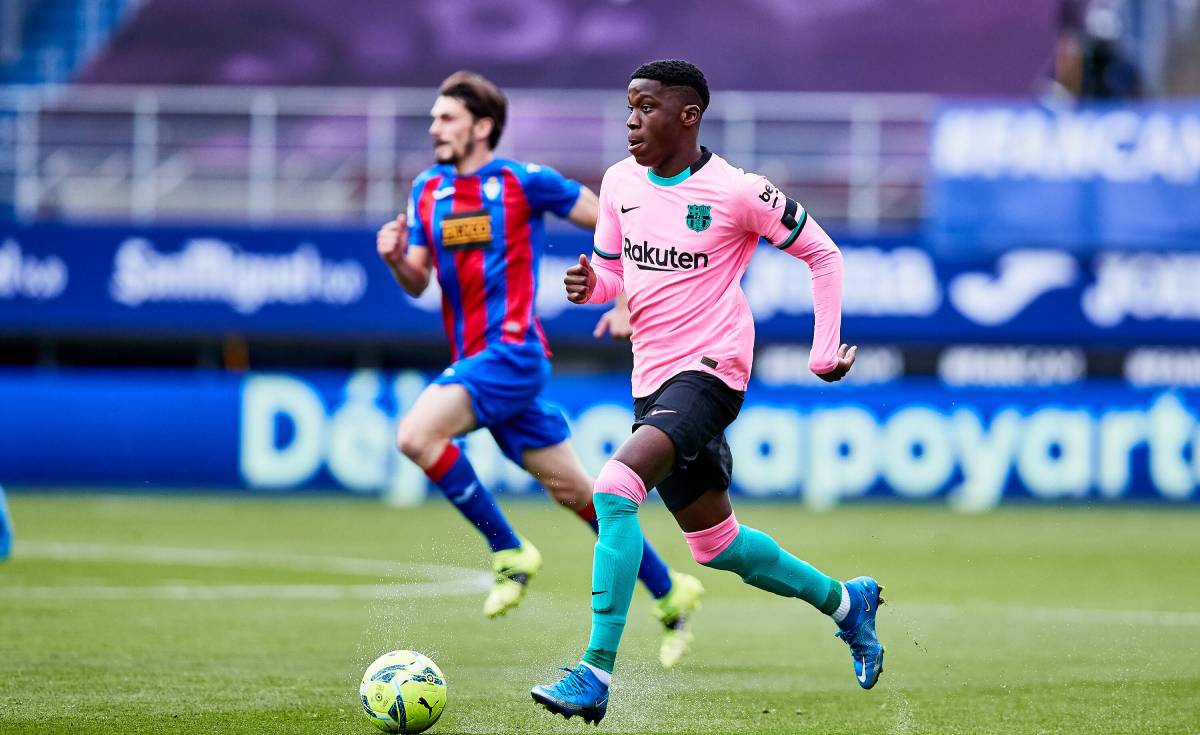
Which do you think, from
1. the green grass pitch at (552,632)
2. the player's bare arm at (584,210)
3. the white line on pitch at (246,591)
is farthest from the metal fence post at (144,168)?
the player's bare arm at (584,210)

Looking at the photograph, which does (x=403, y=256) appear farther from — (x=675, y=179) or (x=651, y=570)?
(x=675, y=179)

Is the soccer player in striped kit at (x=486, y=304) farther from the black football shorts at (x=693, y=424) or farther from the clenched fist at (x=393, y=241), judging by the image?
the black football shorts at (x=693, y=424)

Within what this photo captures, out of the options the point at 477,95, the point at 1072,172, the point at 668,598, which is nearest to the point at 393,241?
the point at 477,95

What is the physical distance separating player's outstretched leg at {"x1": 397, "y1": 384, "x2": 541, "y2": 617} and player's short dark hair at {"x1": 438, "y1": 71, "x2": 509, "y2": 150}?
1323 mm

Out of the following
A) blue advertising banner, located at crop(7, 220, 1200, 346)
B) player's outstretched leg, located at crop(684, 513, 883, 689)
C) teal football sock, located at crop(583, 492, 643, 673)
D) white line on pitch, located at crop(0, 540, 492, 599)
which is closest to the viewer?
teal football sock, located at crop(583, 492, 643, 673)

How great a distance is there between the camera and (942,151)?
16.5m

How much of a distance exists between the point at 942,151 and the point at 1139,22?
5295 mm

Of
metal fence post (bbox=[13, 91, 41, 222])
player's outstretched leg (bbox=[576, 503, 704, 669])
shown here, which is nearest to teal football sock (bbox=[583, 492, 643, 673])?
player's outstretched leg (bbox=[576, 503, 704, 669])

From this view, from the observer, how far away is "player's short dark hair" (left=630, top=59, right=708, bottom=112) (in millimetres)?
5805

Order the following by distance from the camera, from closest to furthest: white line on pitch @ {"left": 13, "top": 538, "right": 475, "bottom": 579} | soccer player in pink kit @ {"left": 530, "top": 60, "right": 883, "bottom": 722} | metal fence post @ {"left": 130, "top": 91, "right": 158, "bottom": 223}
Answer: soccer player in pink kit @ {"left": 530, "top": 60, "right": 883, "bottom": 722}, white line on pitch @ {"left": 13, "top": 538, "right": 475, "bottom": 579}, metal fence post @ {"left": 130, "top": 91, "right": 158, "bottom": 223}

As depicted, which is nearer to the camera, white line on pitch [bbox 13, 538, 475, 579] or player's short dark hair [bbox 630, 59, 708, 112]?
player's short dark hair [bbox 630, 59, 708, 112]

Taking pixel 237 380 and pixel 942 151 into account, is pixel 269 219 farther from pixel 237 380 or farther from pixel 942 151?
pixel 942 151

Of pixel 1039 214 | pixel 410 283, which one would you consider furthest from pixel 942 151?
pixel 410 283

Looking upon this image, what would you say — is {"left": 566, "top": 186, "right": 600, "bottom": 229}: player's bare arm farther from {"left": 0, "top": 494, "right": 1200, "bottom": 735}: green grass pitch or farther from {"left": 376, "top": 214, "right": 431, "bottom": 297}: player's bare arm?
{"left": 0, "top": 494, "right": 1200, "bottom": 735}: green grass pitch
